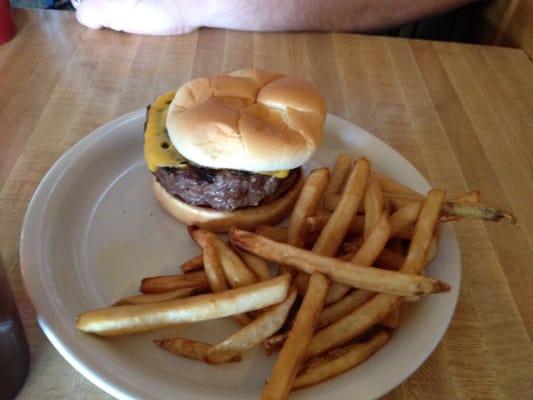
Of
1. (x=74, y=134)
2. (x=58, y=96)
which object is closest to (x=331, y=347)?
(x=74, y=134)

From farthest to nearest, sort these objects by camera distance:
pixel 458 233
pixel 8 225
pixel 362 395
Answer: pixel 458 233
pixel 8 225
pixel 362 395

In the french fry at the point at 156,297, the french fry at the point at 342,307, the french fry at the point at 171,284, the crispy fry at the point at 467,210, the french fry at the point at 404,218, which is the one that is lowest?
the french fry at the point at 171,284

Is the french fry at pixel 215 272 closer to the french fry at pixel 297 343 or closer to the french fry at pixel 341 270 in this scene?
the french fry at pixel 341 270

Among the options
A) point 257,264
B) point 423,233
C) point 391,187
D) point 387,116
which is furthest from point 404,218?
point 387,116

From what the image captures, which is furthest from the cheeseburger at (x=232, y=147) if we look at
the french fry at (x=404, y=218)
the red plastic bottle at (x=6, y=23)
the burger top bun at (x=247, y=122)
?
the red plastic bottle at (x=6, y=23)

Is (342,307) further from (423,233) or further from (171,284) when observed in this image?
(171,284)

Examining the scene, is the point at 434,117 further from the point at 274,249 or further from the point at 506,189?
the point at 274,249
